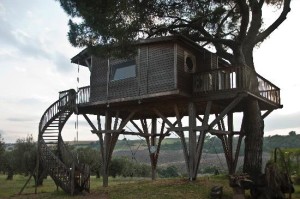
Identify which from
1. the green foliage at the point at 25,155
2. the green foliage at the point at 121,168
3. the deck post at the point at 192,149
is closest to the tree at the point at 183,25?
the deck post at the point at 192,149

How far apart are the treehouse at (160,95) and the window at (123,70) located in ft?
0.21

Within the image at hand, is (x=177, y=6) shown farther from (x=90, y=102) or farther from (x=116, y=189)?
(x=116, y=189)

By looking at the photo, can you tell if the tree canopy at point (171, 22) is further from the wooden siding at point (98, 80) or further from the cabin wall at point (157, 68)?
the wooden siding at point (98, 80)

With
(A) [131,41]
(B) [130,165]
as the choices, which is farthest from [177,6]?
(B) [130,165]

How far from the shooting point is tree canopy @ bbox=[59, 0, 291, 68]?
17188 millimetres

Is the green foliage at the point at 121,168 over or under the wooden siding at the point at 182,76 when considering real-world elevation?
under

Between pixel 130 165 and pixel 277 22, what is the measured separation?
37334 millimetres

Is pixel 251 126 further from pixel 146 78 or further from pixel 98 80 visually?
pixel 98 80

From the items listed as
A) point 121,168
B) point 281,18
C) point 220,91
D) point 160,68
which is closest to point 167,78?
point 160,68

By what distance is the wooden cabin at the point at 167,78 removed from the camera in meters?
19.5

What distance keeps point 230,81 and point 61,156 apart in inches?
444

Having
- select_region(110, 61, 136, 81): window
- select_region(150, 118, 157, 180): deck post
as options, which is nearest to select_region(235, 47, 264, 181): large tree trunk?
select_region(110, 61, 136, 81): window

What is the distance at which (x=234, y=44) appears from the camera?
19547 mm

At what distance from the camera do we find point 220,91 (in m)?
19.5
